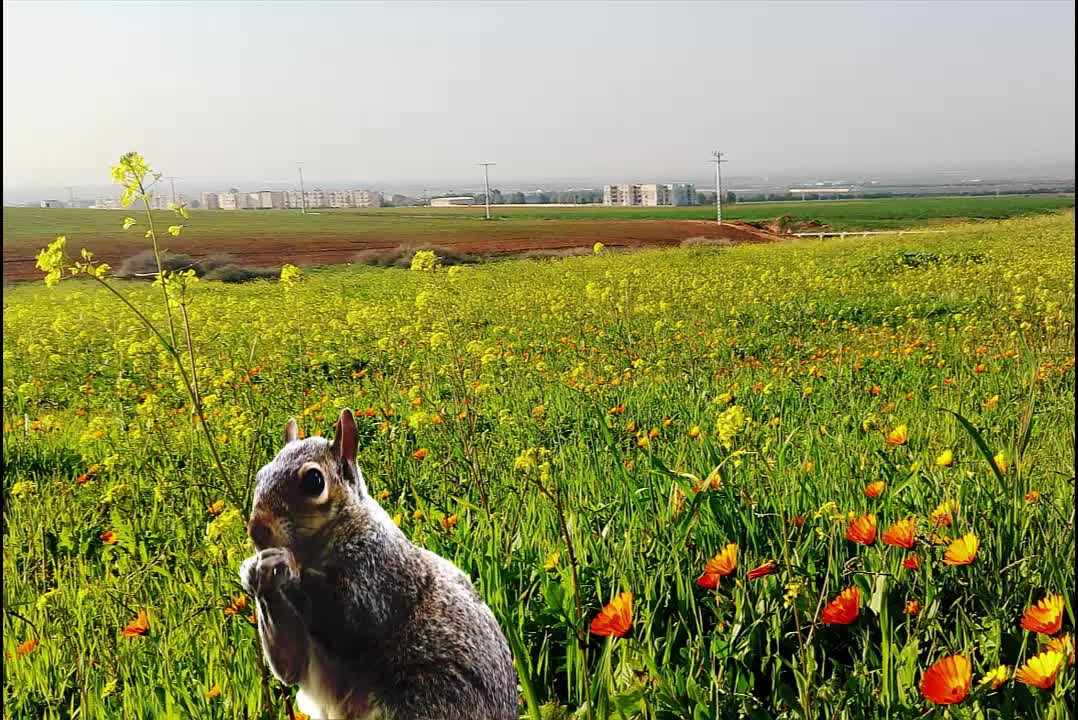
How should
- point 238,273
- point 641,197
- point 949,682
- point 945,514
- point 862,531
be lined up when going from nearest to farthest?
1. point 949,682
2. point 862,531
3. point 945,514
4. point 238,273
5. point 641,197

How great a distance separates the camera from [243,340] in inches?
130

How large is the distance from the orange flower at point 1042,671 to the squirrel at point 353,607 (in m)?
0.91

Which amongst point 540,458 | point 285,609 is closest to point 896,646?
point 540,458

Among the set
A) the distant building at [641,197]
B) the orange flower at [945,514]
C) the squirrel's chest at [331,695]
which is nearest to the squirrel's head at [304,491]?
the squirrel's chest at [331,695]

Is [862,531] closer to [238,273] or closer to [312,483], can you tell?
[312,483]

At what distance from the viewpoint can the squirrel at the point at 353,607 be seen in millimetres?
917

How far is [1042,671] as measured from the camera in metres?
1.43

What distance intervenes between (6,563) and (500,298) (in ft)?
12.3

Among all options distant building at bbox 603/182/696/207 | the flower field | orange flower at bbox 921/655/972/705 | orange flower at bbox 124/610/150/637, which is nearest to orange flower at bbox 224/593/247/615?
the flower field

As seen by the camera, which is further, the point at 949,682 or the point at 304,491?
the point at 949,682

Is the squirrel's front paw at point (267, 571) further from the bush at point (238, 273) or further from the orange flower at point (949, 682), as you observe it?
the bush at point (238, 273)

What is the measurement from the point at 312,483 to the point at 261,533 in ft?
0.26

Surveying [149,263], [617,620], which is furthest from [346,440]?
[149,263]

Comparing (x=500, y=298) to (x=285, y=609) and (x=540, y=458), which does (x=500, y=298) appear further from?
(x=285, y=609)
